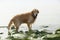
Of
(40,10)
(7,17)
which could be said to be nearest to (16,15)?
(7,17)

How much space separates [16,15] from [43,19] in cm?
30

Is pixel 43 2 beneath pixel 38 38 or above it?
above


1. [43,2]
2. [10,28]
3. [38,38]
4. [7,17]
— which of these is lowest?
[38,38]

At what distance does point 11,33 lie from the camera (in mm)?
1955

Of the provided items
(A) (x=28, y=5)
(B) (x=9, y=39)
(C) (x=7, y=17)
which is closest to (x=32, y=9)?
(A) (x=28, y=5)

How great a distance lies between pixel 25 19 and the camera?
1.99 meters

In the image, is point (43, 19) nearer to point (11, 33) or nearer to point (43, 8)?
point (43, 8)

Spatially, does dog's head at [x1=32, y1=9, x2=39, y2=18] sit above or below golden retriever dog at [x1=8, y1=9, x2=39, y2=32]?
above

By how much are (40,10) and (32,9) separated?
0.09 m

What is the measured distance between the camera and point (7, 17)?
1990 millimetres

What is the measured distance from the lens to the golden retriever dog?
Result: 6.47 ft

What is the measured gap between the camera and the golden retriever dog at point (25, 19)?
1.97 meters

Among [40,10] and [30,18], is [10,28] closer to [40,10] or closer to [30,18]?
[30,18]

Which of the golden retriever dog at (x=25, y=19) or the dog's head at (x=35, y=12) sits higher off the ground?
the dog's head at (x=35, y=12)
